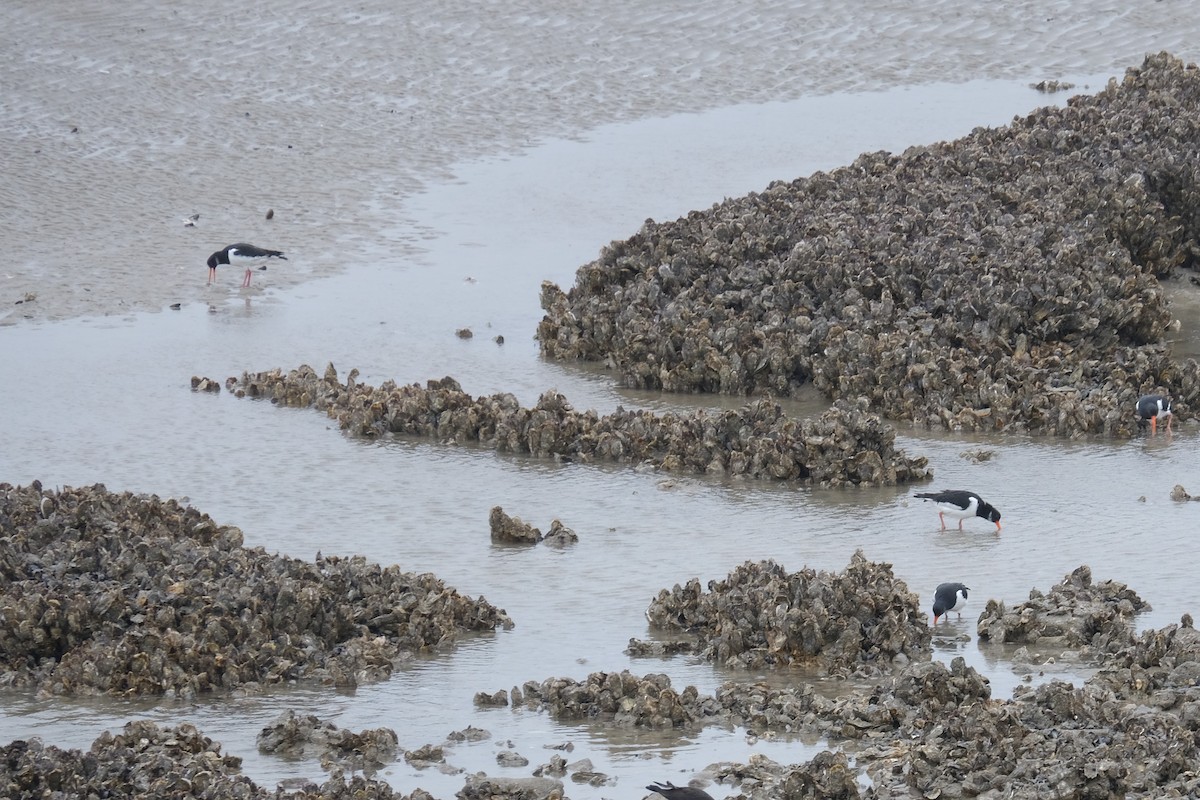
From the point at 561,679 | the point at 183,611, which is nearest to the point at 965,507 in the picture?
the point at 561,679

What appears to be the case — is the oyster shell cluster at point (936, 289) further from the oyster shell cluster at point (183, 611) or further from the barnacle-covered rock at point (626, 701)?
the barnacle-covered rock at point (626, 701)

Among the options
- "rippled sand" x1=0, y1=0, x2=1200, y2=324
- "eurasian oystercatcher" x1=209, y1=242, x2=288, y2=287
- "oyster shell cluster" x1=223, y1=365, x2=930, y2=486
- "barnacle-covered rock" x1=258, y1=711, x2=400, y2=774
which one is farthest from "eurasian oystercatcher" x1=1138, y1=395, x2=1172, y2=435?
"eurasian oystercatcher" x1=209, y1=242, x2=288, y2=287

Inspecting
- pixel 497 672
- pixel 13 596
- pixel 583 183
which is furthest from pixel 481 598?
pixel 583 183

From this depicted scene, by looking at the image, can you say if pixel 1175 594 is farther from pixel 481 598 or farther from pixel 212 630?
pixel 212 630

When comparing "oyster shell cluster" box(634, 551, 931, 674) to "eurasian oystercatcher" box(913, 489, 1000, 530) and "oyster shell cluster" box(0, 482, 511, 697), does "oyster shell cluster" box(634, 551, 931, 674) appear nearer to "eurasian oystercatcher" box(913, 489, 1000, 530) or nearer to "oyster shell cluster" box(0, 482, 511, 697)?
"oyster shell cluster" box(0, 482, 511, 697)

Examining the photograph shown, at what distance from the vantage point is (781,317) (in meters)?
15.0

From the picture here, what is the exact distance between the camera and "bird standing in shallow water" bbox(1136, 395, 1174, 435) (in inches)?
516

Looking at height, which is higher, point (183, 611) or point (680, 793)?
point (183, 611)

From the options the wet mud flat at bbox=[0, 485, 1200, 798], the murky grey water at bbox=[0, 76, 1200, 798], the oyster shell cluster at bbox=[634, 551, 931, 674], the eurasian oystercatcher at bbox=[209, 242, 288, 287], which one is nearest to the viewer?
the wet mud flat at bbox=[0, 485, 1200, 798]

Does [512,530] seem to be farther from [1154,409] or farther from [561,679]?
[1154,409]

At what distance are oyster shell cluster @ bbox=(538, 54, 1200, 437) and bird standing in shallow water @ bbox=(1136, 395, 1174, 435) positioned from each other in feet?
0.62

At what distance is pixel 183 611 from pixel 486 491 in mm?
3573

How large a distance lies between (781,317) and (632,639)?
6190mm

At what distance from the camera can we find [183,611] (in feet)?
30.3
